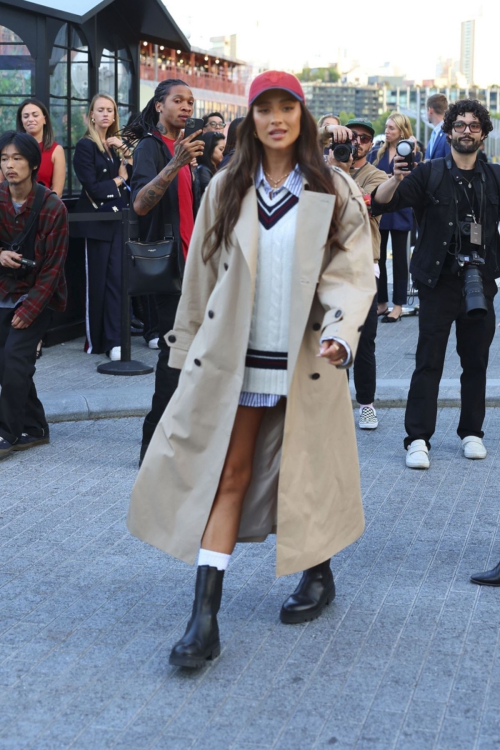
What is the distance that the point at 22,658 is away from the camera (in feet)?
11.7

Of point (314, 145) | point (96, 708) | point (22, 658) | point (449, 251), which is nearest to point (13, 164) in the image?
point (449, 251)

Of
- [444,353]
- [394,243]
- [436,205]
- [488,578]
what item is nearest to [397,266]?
[394,243]

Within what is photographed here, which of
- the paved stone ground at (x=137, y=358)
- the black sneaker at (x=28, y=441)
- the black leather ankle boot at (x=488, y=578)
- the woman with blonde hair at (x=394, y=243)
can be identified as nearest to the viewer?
the black leather ankle boot at (x=488, y=578)

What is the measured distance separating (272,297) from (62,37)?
264 inches

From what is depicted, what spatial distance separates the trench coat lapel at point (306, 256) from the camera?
3.50 m

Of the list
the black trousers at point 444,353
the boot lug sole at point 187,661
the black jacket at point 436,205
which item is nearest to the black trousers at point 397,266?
the black trousers at point 444,353

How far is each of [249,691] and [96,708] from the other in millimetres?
451

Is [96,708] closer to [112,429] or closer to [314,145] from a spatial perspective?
[314,145]

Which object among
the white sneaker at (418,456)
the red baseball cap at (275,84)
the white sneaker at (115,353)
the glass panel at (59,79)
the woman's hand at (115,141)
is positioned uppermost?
the glass panel at (59,79)

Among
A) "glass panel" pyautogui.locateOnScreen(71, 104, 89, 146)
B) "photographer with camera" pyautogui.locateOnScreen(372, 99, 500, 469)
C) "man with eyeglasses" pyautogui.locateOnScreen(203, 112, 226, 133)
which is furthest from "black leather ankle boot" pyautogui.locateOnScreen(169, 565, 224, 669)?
"glass panel" pyautogui.locateOnScreen(71, 104, 89, 146)

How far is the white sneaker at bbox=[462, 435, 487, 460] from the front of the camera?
6.18 m

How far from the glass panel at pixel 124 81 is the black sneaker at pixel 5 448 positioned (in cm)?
532

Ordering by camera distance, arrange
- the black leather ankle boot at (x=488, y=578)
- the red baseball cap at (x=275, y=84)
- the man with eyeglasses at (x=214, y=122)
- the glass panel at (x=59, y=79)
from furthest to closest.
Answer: the glass panel at (x=59, y=79) < the man with eyeglasses at (x=214, y=122) < the black leather ankle boot at (x=488, y=578) < the red baseball cap at (x=275, y=84)

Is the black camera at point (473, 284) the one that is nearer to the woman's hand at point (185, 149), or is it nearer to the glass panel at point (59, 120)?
the woman's hand at point (185, 149)
